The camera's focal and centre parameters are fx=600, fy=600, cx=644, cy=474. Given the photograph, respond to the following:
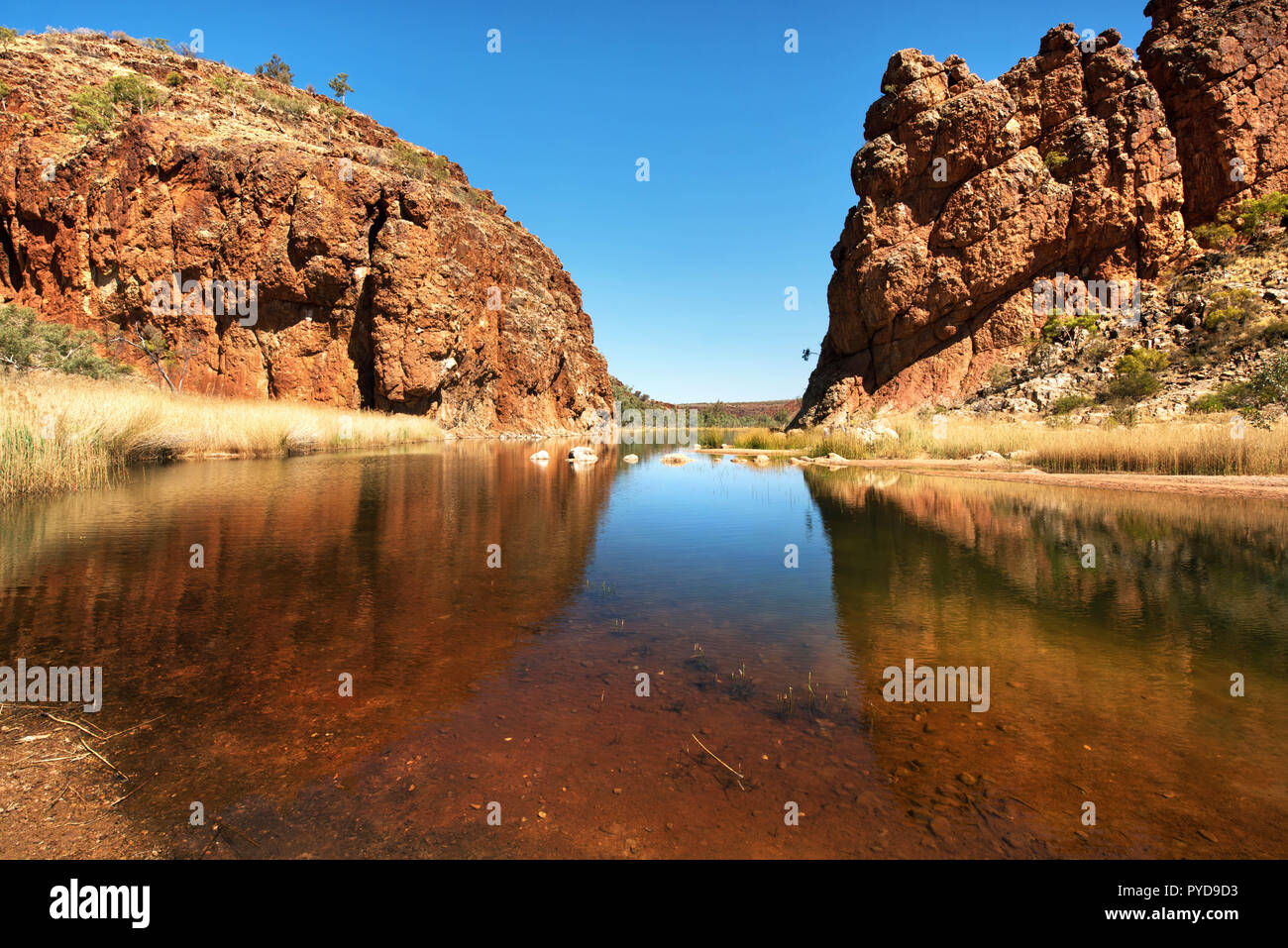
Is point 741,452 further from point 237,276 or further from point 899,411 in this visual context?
point 237,276

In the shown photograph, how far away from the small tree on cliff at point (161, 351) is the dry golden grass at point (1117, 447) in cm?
3476

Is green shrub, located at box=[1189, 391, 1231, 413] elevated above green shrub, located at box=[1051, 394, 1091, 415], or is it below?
below

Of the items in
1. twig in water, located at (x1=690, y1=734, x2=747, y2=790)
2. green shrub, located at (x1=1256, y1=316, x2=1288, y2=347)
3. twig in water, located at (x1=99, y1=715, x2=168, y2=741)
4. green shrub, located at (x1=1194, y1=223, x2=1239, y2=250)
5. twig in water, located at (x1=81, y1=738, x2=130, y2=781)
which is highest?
green shrub, located at (x1=1194, y1=223, x2=1239, y2=250)

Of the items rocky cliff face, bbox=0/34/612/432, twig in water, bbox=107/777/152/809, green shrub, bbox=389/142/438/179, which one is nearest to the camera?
twig in water, bbox=107/777/152/809

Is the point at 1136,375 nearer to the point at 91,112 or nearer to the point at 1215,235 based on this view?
the point at 1215,235

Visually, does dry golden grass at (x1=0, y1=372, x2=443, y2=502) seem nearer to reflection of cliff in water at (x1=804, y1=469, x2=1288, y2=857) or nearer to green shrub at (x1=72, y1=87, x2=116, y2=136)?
reflection of cliff in water at (x1=804, y1=469, x2=1288, y2=857)

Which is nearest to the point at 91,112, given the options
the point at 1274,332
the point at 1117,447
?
the point at 1117,447

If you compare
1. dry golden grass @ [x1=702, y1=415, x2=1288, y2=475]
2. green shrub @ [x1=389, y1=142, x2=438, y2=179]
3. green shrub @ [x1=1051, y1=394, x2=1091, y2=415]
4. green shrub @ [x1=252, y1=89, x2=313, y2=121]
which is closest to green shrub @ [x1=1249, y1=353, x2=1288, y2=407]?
dry golden grass @ [x1=702, y1=415, x2=1288, y2=475]

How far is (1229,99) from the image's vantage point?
3062 centimetres

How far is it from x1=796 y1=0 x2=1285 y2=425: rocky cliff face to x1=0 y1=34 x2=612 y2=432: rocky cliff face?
27.8m

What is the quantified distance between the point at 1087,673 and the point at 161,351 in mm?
41606

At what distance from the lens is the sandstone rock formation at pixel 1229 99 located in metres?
30.5

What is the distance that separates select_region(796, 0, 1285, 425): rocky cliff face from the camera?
3136 centimetres
